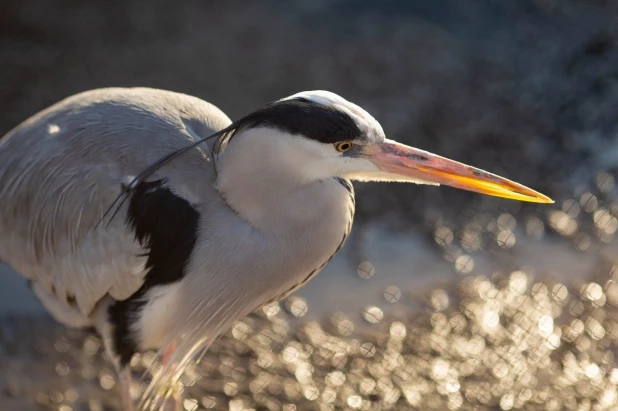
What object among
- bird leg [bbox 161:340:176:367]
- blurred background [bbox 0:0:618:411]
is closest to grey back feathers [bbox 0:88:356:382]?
bird leg [bbox 161:340:176:367]

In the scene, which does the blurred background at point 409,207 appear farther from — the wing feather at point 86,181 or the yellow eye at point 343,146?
the yellow eye at point 343,146

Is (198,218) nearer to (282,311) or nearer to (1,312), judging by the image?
(282,311)

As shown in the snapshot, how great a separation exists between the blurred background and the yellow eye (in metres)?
1.34

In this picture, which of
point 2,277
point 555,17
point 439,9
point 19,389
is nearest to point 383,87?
point 439,9

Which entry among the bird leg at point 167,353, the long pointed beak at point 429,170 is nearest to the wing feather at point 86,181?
the bird leg at point 167,353

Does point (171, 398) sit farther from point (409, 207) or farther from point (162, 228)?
point (409, 207)

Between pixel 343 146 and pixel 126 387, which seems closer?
pixel 343 146

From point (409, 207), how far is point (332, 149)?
2172 mm

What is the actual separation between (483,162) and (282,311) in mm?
1584

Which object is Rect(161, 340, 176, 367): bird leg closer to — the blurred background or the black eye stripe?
the blurred background

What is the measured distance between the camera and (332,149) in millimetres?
2453

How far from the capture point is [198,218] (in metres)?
2.77

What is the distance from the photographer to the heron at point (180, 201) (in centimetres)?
251

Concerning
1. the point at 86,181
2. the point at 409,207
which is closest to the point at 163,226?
the point at 86,181
